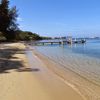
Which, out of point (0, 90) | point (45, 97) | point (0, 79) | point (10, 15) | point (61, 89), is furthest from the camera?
point (10, 15)

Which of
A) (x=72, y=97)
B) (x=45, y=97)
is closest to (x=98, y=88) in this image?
(x=72, y=97)

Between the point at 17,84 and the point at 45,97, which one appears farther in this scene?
the point at 17,84

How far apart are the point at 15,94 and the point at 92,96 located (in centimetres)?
301

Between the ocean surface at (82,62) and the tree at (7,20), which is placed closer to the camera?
the ocean surface at (82,62)

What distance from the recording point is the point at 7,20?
82.2 meters

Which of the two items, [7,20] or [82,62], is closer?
[82,62]

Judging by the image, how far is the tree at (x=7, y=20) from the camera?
7956cm

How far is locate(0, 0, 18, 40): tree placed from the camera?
261 ft

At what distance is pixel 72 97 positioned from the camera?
33.9 feet

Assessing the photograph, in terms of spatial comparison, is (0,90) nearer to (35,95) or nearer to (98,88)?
(35,95)

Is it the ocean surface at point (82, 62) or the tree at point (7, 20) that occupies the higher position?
the tree at point (7, 20)

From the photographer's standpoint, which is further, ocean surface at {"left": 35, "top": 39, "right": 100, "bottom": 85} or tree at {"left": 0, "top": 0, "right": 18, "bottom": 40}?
tree at {"left": 0, "top": 0, "right": 18, "bottom": 40}

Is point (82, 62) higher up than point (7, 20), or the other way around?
point (7, 20)

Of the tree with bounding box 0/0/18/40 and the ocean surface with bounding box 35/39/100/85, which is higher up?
the tree with bounding box 0/0/18/40
